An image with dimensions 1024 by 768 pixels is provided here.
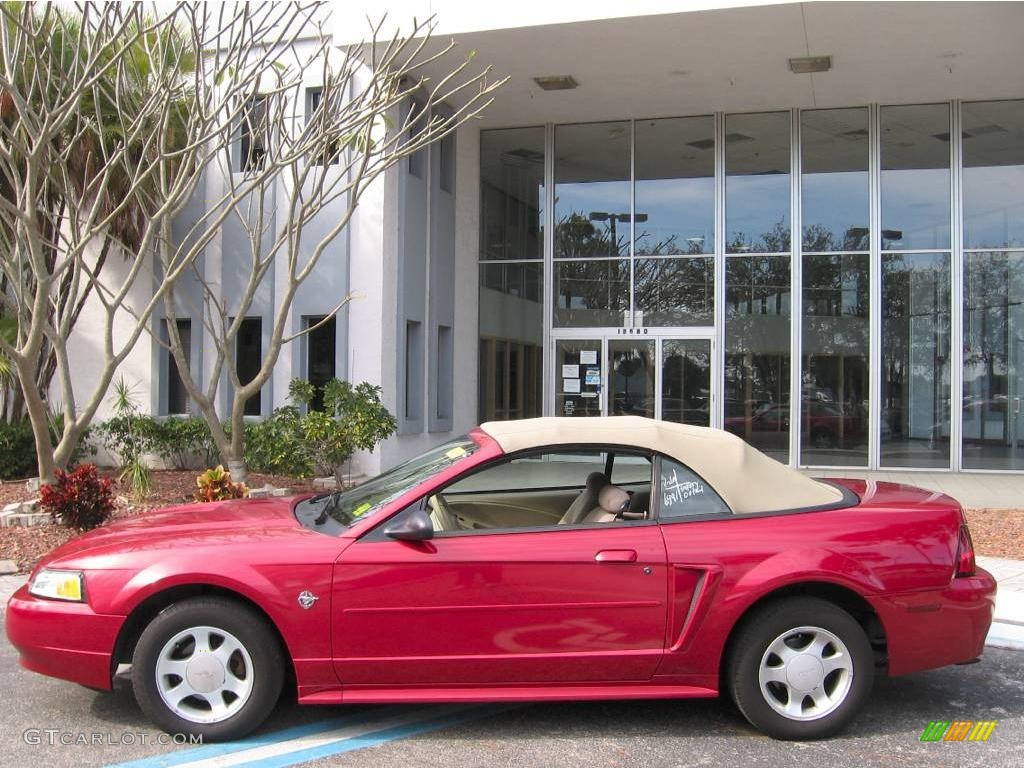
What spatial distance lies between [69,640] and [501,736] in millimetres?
1926

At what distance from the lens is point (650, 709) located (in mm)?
4668

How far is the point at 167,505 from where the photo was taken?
31.9ft

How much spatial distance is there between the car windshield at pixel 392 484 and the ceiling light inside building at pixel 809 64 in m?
11.7

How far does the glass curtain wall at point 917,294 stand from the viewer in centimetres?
1650

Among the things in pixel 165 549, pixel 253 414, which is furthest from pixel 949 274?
pixel 165 549

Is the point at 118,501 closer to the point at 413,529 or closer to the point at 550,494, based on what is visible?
the point at 550,494

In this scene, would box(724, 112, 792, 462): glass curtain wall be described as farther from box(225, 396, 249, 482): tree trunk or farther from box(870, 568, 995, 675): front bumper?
box(870, 568, 995, 675): front bumper

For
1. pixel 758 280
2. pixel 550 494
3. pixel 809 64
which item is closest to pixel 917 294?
pixel 758 280

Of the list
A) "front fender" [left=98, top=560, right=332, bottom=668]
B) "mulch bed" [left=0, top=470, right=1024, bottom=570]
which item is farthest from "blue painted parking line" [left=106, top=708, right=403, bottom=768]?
"mulch bed" [left=0, top=470, right=1024, bottom=570]

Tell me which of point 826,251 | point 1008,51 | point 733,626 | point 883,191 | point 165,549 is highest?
point 1008,51

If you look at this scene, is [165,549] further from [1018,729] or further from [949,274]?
[949,274]

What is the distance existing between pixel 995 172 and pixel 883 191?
6.15 feet

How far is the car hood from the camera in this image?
13.9ft

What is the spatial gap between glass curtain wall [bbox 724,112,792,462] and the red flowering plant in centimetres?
1131
